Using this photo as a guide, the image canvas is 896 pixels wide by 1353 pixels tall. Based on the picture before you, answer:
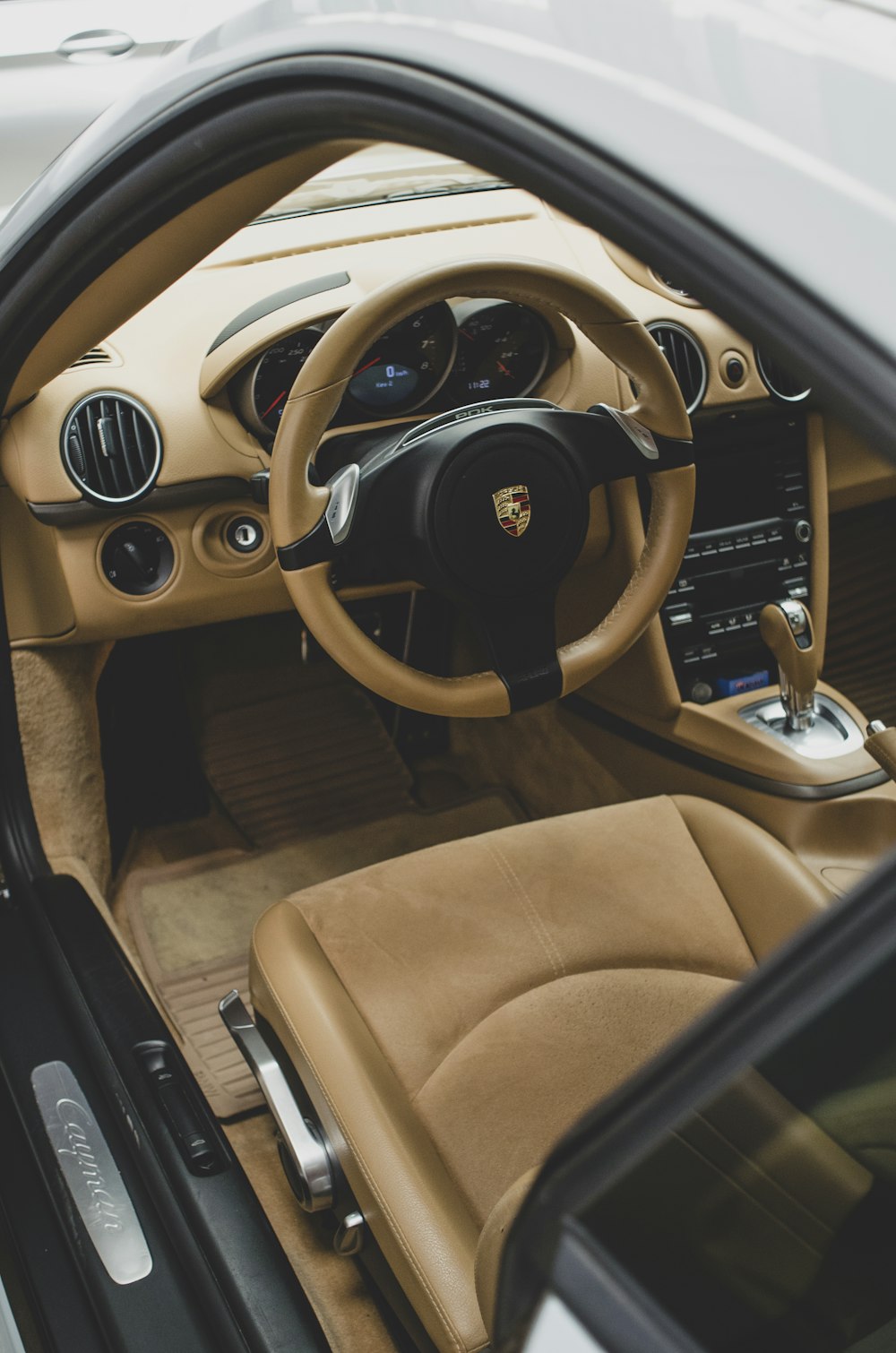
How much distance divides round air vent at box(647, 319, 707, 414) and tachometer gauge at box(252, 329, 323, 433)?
59 cm

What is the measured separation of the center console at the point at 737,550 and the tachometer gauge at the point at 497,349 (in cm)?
34

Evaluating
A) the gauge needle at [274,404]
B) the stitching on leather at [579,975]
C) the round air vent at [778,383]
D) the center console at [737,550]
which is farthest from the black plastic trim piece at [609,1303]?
the round air vent at [778,383]

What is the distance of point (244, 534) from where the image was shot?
180 centimetres

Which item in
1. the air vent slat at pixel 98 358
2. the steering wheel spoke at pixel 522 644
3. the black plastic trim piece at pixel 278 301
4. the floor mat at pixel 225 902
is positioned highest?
the black plastic trim piece at pixel 278 301

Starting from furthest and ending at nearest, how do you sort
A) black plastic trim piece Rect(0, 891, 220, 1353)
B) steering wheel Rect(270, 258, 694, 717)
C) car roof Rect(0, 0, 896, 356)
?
steering wheel Rect(270, 258, 694, 717), black plastic trim piece Rect(0, 891, 220, 1353), car roof Rect(0, 0, 896, 356)

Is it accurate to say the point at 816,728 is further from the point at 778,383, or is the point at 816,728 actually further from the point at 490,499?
the point at 490,499

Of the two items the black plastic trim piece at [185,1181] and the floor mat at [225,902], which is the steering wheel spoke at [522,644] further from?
the floor mat at [225,902]

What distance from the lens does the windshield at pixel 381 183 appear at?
1869mm

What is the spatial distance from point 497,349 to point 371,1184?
1.20 m

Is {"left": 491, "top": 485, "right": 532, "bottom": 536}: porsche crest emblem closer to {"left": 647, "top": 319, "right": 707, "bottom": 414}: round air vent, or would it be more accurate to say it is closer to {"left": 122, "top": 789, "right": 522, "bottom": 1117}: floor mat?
{"left": 647, "top": 319, "right": 707, "bottom": 414}: round air vent

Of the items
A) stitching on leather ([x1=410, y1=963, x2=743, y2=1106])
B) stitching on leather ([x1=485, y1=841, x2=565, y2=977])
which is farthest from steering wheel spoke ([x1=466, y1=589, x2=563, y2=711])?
stitching on leather ([x1=410, y1=963, x2=743, y2=1106])

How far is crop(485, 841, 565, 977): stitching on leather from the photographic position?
1206 mm

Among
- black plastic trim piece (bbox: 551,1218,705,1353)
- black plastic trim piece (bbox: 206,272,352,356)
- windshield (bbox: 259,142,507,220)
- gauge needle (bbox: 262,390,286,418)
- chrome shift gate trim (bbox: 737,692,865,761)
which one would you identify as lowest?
chrome shift gate trim (bbox: 737,692,865,761)

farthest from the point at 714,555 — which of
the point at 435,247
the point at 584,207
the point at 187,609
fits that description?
the point at 584,207
